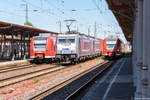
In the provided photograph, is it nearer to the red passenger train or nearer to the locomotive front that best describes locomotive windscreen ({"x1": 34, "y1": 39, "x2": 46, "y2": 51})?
the red passenger train

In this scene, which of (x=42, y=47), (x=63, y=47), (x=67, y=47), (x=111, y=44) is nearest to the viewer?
(x=67, y=47)

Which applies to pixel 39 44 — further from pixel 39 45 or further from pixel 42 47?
pixel 42 47

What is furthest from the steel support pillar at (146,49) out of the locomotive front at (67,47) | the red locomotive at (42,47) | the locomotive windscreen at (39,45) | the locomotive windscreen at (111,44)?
the locomotive windscreen at (111,44)

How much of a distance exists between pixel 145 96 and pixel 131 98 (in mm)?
5215

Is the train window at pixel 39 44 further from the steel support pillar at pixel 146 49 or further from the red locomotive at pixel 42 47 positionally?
the steel support pillar at pixel 146 49

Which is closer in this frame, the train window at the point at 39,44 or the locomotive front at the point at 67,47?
the locomotive front at the point at 67,47

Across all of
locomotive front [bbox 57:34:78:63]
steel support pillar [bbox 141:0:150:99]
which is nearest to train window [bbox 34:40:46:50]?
locomotive front [bbox 57:34:78:63]

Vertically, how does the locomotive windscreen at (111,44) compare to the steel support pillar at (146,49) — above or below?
above

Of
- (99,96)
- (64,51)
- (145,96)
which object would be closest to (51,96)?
(99,96)

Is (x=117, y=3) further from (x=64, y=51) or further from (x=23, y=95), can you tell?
(x=64, y=51)

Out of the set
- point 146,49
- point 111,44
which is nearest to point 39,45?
point 111,44

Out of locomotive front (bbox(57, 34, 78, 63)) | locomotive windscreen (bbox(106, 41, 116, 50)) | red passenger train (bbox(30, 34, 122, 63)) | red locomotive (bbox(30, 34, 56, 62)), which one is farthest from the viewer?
locomotive windscreen (bbox(106, 41, 116, 50))

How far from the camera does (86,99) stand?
36.0 ft

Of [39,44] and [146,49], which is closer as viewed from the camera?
[146,49]
